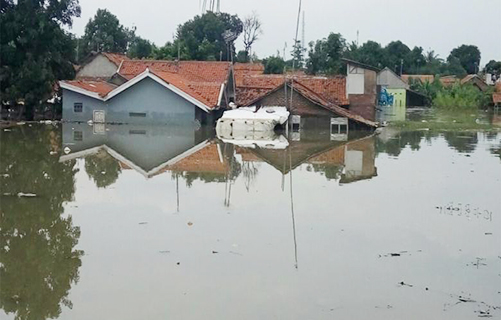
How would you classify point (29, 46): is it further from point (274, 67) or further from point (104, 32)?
point (104, 32)

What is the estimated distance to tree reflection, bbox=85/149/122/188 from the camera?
13164 mm

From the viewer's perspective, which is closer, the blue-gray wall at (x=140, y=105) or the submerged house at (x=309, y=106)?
the submerged house at (x=309, y=106)

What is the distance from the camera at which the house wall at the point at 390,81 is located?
55.5 meters

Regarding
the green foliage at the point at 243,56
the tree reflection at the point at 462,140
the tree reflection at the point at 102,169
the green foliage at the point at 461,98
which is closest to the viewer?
the tree reflection at the point at 102,169

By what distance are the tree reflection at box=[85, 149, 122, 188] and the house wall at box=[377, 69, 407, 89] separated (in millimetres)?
41564

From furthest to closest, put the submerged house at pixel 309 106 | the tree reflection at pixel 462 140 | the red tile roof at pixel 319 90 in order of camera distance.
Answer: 1. the red tile roof at pixel 319 90
2. the submerged house at pixel 309 106
3. the tree reflection at pixel 462 140

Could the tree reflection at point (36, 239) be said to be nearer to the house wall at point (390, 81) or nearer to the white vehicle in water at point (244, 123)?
the white vehicle in water at point (244, 123)

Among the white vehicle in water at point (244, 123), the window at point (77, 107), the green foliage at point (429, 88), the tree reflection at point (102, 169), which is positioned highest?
the green foliage at point (429, 88)

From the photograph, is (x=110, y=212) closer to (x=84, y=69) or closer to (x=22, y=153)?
(x=22, y=153)

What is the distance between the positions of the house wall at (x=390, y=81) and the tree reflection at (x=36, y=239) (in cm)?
4356

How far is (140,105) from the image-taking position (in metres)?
27.2

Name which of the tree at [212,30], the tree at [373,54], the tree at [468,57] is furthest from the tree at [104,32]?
the tree at [468,57]

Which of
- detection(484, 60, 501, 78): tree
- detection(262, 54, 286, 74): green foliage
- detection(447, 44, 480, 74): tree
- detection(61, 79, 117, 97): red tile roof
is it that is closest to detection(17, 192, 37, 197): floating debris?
detection(61, 79, 117, 97): red tile roof

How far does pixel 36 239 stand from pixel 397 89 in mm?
49548
